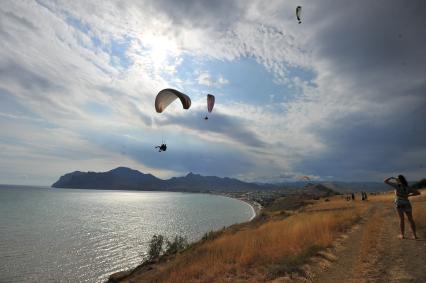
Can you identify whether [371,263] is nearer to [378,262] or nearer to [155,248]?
[378,262]

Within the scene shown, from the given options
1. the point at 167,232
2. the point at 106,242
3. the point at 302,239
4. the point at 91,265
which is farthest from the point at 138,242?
the point at 302,239

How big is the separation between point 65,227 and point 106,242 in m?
25.5

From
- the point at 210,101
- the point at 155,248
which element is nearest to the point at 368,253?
the point at 210,101

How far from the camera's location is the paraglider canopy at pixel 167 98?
2584cm

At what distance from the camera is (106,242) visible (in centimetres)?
5912

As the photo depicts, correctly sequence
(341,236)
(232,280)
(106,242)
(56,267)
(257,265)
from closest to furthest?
(232,280)
(257,265)
(341,236)
(56,267)
(106,242)

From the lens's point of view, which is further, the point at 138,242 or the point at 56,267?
the point at 138,242

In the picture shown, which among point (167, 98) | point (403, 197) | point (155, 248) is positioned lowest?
point (155, 248)

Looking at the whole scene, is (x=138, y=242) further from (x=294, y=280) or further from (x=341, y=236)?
(x=294, y=280)

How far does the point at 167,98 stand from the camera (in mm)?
27375

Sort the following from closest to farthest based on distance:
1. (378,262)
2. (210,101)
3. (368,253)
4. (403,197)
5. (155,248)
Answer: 1. (378,262)
2. (368,253)
3. (403,197)
4. (210,101)
5. (155,248)

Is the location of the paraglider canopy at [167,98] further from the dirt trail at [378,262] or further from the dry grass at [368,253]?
the dry grass at [368,253]

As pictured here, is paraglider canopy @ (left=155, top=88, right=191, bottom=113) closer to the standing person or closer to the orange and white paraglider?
the orange and white paraglider

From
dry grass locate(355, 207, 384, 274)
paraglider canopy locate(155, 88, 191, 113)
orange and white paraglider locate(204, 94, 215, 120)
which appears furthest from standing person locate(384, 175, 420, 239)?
orange and white paraglider locate(204, 94, 215, 120)
